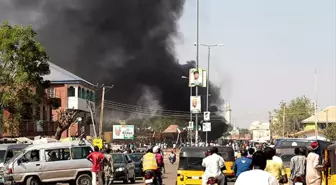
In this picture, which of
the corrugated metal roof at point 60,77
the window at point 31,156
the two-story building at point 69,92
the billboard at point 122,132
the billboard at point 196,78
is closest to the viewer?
the window at point 31,156

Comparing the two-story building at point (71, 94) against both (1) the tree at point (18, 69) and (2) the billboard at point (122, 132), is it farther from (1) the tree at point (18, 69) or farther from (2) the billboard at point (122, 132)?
(1) the tree at point (18, 69)

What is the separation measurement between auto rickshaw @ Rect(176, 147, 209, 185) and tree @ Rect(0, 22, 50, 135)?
1722 centimetres

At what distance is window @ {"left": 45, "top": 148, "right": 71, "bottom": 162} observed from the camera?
24000 millimetres

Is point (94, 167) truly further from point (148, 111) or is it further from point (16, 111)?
point (148, 111)

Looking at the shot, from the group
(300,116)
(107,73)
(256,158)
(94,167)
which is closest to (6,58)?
(94,167)

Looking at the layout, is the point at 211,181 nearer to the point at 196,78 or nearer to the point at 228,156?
the point at 228,156

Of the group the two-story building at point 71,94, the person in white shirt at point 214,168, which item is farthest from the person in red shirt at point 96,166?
the two-story building at point 71,94

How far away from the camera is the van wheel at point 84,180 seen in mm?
24016

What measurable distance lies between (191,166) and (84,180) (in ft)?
19.4

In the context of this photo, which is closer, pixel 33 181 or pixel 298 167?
pixel 298 167

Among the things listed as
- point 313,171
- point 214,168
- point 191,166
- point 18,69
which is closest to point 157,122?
point 18,69

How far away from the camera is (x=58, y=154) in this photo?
2416 cm

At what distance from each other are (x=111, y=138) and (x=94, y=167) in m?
58.9

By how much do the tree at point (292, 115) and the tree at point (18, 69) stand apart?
71.4 meters
